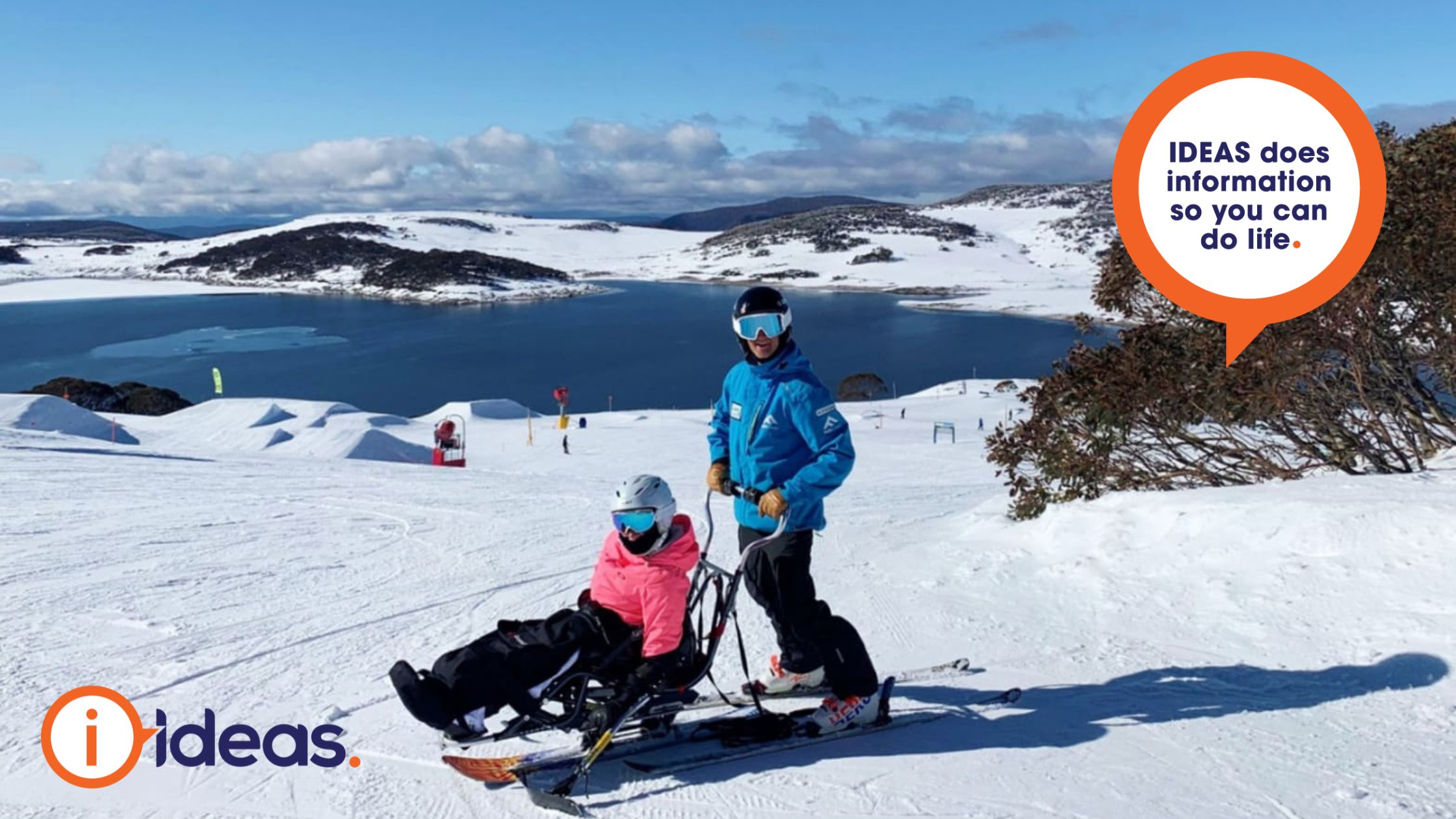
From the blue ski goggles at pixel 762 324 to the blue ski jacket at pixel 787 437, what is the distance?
0.34 ft

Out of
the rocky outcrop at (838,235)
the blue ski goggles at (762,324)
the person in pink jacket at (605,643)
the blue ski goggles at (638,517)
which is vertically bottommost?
the person in pink jacket at (605,643)

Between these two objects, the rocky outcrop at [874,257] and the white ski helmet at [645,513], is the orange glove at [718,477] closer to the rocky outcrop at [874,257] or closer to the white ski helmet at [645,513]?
the white ski helmet at [645,513]

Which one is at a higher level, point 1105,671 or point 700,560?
point 700,560

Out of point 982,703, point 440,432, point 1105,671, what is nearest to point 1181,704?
point 1105,671

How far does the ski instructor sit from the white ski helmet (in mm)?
289

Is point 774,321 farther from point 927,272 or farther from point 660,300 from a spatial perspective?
point 927,272

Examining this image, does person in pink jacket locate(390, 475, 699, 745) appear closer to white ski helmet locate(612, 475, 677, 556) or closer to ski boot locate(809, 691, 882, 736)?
white ski helmet locate(612, 475, 677, 556)

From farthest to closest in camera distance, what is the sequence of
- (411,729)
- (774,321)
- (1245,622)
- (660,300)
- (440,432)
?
(660,300)
(440,432)
(1245,622)
(411,729)
(774,321)

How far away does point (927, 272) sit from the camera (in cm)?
14600

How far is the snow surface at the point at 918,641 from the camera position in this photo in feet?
11.6

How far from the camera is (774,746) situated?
3889mm

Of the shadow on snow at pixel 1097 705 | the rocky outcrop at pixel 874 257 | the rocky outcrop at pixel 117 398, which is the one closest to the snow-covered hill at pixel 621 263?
the rocky outcrop at pixel 874 257

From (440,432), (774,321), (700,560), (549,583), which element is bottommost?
(440,432)

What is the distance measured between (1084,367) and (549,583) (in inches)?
228
